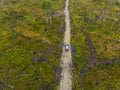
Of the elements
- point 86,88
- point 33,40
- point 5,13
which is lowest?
point 86,88

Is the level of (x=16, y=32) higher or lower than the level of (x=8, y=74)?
higher

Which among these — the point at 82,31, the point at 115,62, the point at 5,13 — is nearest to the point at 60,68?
the point at 115,62

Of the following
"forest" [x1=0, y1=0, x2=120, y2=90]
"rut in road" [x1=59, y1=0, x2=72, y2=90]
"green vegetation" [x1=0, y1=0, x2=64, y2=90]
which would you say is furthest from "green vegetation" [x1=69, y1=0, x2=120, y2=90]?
"green vegetation" [x1=0, y1=0, x2=64, y2=90]

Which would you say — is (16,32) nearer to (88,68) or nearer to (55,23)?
(55,23)

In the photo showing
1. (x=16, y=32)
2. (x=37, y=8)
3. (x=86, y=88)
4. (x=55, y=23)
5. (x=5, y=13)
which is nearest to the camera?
(x=86, y=88)

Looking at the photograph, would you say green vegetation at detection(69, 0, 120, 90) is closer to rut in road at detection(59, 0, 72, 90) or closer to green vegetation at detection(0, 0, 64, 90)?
rut in road at detection(59, 0, 72, 90)

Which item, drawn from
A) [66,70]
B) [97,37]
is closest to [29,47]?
[66,70]
